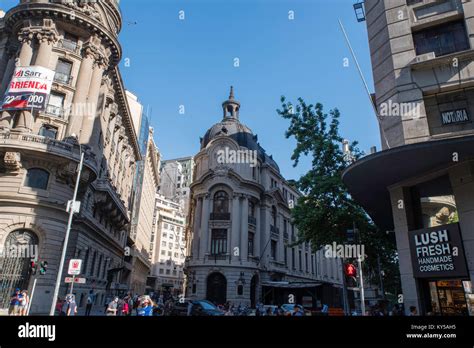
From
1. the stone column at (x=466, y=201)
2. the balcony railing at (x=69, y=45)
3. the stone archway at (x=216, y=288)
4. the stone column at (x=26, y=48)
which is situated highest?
the balcony railing at (x=69, y=45)

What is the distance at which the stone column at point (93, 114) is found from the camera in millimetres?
28719

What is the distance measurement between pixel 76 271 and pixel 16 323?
58.9 feet

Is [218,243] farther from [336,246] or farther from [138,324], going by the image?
[138,324]

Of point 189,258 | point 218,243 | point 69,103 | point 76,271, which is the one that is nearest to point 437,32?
point 76,271

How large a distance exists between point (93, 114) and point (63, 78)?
416cm

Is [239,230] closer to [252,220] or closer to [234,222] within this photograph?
[234,222]

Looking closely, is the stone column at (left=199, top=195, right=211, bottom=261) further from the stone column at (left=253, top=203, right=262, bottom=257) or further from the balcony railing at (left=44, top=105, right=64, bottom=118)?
the balcony railing at (left=44, top=105, right=64, bottom=118)

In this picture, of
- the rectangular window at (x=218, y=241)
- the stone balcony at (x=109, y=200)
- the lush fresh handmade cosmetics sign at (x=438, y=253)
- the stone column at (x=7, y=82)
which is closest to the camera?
the lush fresh handmade cosmetics sign at (x=438, y=253)

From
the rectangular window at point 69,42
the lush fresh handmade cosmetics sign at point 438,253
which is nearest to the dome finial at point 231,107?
the rectangular window at point 69,42

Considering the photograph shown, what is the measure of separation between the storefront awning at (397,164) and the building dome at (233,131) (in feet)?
125

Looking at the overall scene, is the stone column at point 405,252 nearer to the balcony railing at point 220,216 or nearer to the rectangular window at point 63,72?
the rectangular window at point 63,72

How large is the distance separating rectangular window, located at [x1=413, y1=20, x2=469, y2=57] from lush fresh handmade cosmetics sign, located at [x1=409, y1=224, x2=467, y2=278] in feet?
27.6

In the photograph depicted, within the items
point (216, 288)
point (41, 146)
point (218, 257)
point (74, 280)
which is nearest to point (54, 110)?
point (41, 146)

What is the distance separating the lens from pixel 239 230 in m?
46.9
